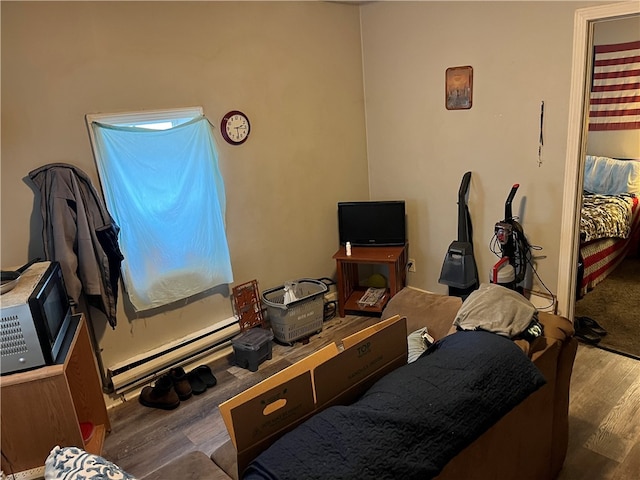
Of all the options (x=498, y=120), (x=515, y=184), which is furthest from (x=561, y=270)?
(x=498, y=120)

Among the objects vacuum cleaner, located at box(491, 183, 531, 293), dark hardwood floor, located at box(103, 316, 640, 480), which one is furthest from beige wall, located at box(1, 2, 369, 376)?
vacuum cleaner, located at box(491, 183, 531, 293)

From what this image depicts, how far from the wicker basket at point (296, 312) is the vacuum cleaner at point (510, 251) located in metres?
1.25

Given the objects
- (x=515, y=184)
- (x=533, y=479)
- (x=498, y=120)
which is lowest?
(x=533, y=479)

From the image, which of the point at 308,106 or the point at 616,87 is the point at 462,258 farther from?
the point at 616,87

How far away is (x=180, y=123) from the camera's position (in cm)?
302

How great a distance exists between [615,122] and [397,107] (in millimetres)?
2625

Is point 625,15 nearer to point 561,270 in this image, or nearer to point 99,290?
point 561,270

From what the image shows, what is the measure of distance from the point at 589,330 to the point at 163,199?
299cm

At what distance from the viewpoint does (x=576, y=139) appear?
2926 millimetres


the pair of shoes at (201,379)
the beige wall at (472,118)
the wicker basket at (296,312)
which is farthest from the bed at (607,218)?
the pair of shoes at (201,379)

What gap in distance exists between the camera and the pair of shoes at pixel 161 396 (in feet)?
9.31

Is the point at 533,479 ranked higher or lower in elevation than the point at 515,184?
lower

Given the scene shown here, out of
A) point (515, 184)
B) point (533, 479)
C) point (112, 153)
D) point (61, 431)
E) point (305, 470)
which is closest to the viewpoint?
point (305, 470)

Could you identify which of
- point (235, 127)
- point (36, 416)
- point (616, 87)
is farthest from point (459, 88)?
point (36, 416)
